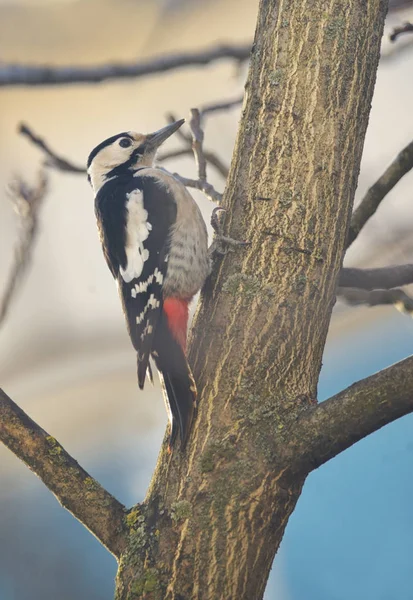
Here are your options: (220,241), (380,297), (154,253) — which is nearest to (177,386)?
(220,241)

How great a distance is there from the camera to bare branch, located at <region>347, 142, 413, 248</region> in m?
2.53

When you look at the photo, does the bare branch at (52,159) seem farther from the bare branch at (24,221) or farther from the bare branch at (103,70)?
the bare branch at (103,70)

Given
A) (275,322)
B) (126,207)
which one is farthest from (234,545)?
(126,207)

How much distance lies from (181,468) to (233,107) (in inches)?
53.5

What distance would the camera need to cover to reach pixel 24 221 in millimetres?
2270

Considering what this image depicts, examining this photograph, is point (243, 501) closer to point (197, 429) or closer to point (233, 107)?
point (197, 429)

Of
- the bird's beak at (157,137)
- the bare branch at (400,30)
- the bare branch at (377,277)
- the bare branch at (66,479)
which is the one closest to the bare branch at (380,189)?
the bare branch at (377,277)

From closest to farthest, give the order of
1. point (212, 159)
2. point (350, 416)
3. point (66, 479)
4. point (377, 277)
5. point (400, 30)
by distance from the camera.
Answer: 1. point (350, 416)
2. point (66, 479)
3. point (400, 30)
4. point (377, 277)
5. point (212, 159)

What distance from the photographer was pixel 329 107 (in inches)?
82.3

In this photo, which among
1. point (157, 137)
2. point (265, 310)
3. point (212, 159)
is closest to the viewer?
point (265, 310)

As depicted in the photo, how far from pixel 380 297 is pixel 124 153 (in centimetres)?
128

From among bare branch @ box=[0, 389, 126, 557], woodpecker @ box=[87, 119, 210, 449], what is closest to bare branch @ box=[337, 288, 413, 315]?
woodpecker @ box=[87, 119, 210, 449]

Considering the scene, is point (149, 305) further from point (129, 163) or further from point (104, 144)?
point (104, 144)

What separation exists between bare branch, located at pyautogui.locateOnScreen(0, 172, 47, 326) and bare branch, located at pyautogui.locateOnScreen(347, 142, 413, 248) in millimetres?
1010
